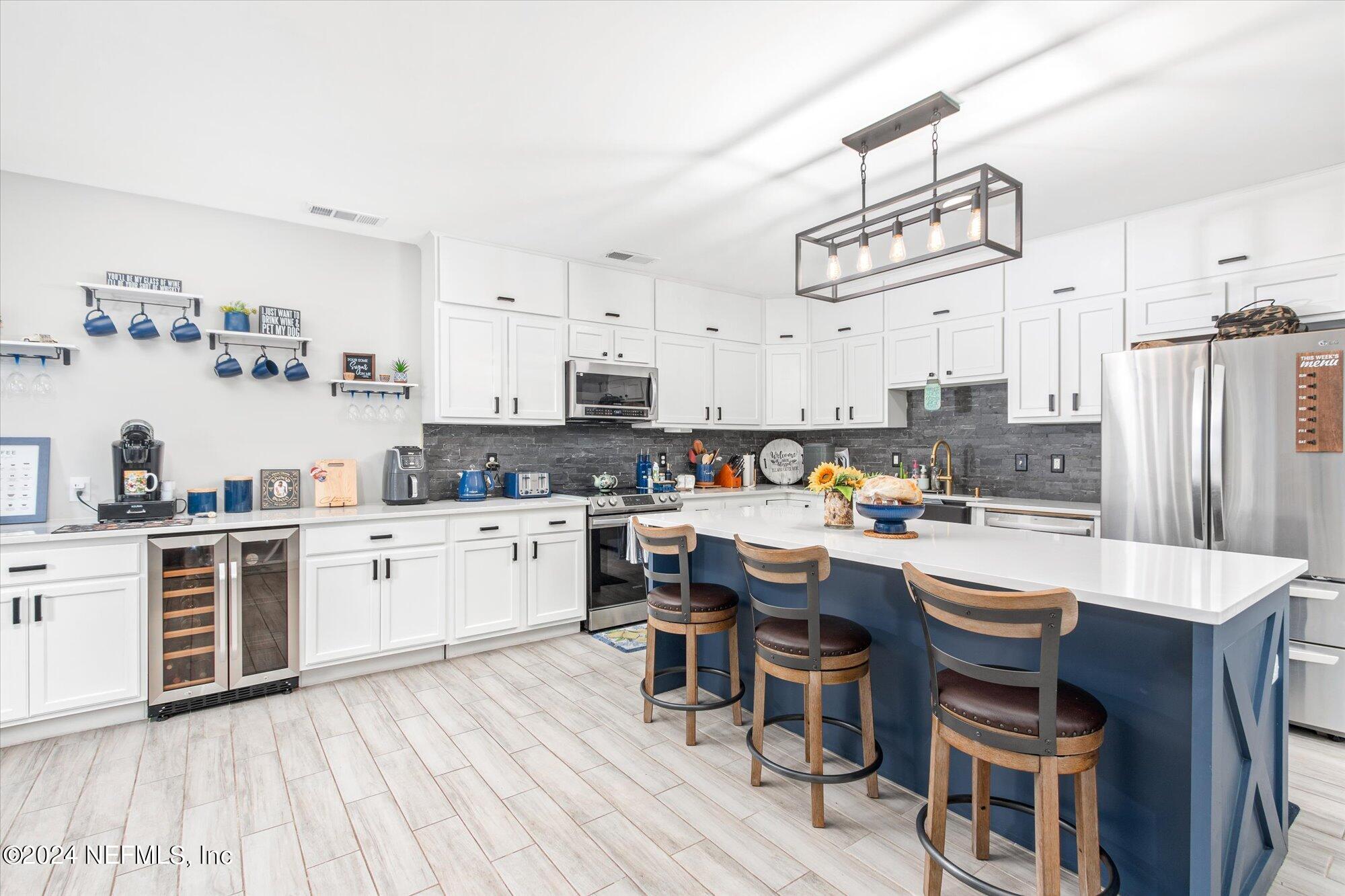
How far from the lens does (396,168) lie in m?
3.15

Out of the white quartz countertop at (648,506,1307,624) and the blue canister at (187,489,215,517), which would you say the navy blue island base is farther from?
the blue canister at (187,489,215,517)

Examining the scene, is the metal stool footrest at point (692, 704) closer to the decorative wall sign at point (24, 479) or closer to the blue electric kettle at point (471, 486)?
the blue electric kettle at point (471, 486)

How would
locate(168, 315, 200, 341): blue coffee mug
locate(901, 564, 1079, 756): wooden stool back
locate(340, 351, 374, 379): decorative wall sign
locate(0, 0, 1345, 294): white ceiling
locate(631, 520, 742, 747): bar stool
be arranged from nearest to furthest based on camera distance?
1. locate(901, 564, 1079, 756): wooden stool back
2. locate(0, 0, 1345, 294): white ceiling
3. locate(631, 520, 742, 747): bar stool
4. locate(168, 315, 200, 341): blue coffee mug
5. locate(340, 351, 374, 379): decorative wall sign

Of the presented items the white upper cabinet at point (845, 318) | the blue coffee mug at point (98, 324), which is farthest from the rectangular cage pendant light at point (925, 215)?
the blue coffee mug at point (98, 324)

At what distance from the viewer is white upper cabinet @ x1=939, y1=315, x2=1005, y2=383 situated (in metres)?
4.40

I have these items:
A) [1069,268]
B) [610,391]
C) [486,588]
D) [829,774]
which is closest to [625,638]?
[486,588]

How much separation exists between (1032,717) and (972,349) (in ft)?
11.7

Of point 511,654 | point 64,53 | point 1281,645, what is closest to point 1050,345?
point 1281,645

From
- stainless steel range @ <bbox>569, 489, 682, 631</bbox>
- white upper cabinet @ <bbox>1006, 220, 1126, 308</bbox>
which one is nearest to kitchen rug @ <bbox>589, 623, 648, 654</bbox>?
stainless steel range @ <bbox>569, 489, 682, 631</bbox>

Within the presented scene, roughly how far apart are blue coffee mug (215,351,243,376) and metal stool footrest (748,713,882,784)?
3521 millimetres

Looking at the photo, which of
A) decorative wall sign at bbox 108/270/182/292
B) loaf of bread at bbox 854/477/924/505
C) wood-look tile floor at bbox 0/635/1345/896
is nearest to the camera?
wood-look tile floor at bbox 0/635/1345/896

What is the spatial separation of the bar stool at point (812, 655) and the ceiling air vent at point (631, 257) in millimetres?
2903

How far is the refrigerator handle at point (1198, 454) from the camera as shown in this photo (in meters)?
3.10

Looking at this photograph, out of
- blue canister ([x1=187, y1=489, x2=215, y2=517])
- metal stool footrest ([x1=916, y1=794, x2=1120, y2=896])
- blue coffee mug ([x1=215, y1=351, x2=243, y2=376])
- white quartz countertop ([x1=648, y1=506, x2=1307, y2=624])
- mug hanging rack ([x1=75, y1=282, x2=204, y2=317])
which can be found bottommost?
metal stool footrest ([x1=916, y1=794, x2=1120, y2=896])
